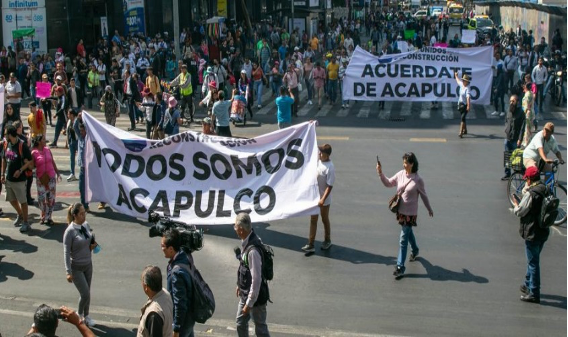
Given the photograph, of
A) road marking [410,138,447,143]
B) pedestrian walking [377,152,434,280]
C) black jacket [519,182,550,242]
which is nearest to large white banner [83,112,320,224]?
pedestrian walking [377,152,434,280]

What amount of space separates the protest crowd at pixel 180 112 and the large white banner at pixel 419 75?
2.06ft

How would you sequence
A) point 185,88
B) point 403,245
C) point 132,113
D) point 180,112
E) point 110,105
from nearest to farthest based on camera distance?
point 403,245 → point 110,105 → point 132,113 → point 180,112 → point 185,88

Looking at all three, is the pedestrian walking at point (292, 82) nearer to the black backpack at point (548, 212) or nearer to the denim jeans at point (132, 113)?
the denim jeans at point (132, 113)

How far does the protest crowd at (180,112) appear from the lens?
788 cm

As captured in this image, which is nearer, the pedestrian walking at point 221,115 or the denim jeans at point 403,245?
the denim jeans at point 403,245

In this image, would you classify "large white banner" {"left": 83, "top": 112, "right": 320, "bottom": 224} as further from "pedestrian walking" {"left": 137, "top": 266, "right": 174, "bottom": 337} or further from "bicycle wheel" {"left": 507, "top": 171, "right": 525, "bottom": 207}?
"pedestrian walking" {"left": 137, "top": 266, "right": 174, "bottom": 337}

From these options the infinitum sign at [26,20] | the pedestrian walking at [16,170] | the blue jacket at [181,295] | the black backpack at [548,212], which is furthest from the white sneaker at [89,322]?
the infinitum sign at [26,20]

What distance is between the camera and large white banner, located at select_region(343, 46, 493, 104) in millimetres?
23688

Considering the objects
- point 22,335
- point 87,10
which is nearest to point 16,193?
point 22,335

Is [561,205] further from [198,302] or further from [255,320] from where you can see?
[198,302]

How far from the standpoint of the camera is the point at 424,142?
19.5 m

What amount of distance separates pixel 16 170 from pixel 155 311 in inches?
281

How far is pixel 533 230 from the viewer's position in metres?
9.65

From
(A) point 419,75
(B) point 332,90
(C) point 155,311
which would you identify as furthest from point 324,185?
(B) point 332,90
